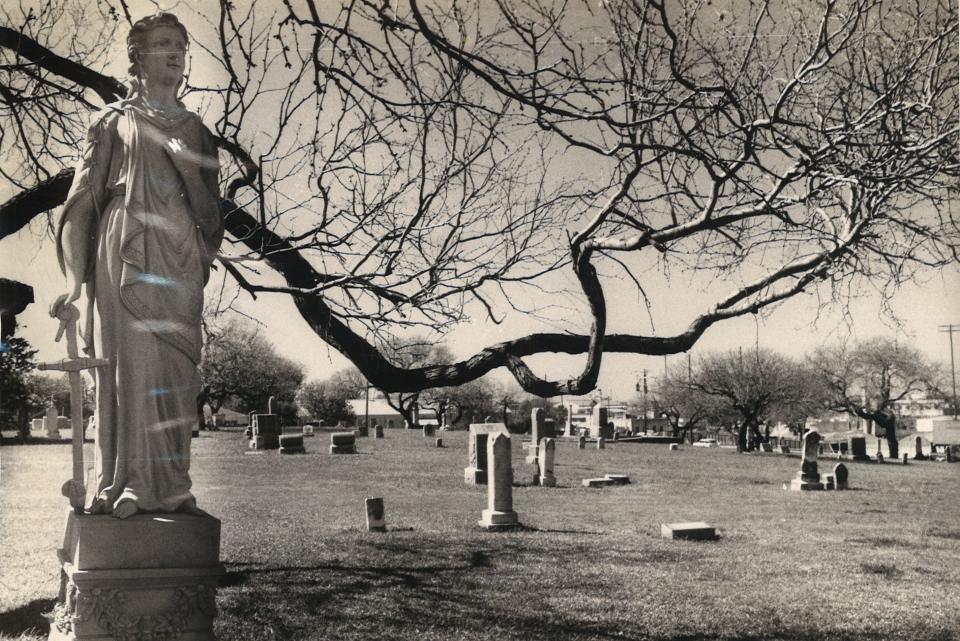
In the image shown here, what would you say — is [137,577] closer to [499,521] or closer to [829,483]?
[499,521]

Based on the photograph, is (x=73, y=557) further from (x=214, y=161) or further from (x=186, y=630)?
(x=214, y=161)

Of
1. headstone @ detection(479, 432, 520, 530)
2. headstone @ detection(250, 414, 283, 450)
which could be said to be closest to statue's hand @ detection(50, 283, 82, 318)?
headstone @ detection(479, 432, 520, 530)

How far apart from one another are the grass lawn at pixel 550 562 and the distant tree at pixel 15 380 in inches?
85.5

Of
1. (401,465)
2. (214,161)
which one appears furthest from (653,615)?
(401,465)

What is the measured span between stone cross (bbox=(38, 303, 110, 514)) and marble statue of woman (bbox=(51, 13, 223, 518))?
8 centimetres

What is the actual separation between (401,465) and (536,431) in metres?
4.65

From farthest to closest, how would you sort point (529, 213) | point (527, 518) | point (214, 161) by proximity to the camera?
point (527, 518) → point (529, 213) → point (214, 161)

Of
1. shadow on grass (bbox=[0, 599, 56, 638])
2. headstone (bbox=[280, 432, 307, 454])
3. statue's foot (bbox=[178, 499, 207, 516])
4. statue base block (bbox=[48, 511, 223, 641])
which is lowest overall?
shadow on grass (bbox=[0, 599, 56, 638])

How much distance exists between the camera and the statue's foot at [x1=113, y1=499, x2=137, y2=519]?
3874mm

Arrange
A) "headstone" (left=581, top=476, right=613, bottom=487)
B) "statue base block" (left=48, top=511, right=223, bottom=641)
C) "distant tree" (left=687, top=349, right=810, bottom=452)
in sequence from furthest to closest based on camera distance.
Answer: "distant tree" (left=687, top=349, right=810, bottom=452), "headstone" (left=581, top=476, right=613, bottom=487), "statue base block" (left=48, top=511, right=223, bottom=641)

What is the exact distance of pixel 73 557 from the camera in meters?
3.95

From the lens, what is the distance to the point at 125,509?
3.88m

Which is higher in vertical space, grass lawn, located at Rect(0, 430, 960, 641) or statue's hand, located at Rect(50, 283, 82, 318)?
statue's hand, located at Rect(50, 283, 82, 318)

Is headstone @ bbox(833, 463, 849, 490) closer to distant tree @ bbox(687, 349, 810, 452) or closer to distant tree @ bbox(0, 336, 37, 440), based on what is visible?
distant tree @ bbox(0, 336, 37, 440)
